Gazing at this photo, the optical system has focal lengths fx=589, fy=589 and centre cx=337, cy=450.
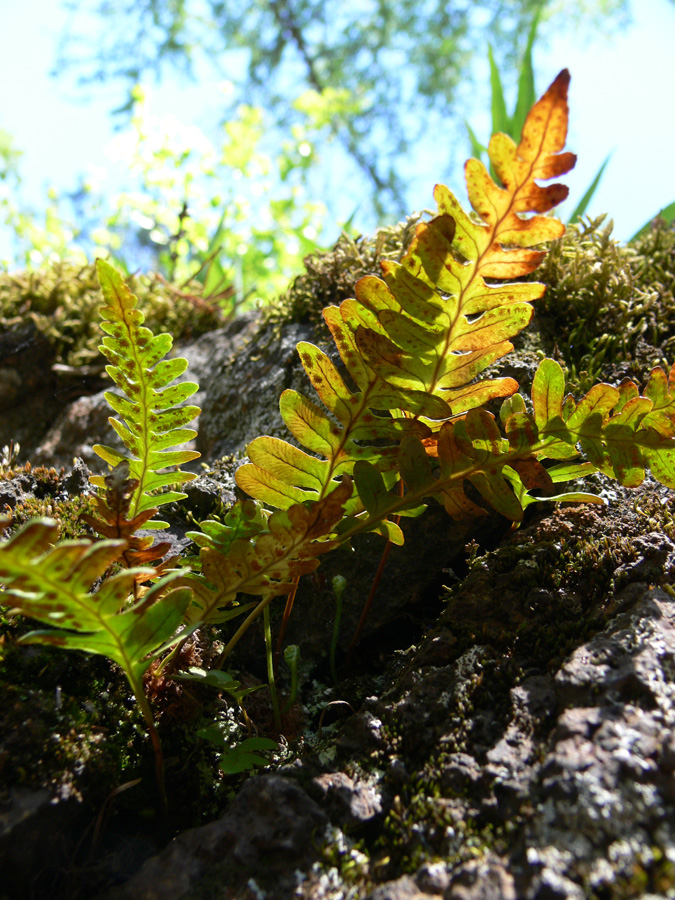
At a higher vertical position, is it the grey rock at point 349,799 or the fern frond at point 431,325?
the fern frond at point 431,325

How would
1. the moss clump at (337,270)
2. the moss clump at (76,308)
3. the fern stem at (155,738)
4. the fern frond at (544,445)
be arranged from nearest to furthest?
the fern stem at (155,738)
the fern frond at (544,445)
the moss clump at (337,270)
the moss clump at (76,308)

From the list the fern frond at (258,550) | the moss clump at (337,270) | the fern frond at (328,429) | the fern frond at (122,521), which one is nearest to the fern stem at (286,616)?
the fern frond at (258,550)

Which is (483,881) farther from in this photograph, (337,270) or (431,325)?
(337,270)

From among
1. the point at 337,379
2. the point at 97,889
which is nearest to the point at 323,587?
the point at 337,379

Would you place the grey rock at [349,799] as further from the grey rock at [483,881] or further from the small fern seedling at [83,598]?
the small fern seedling at [83,598]

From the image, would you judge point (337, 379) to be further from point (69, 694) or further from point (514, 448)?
point (69, 694)

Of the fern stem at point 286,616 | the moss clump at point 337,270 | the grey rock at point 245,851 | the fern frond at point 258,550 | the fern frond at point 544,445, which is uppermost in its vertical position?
the moss clump at point 337,270
